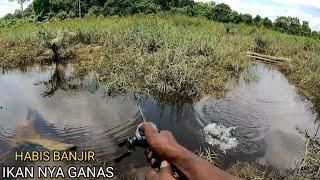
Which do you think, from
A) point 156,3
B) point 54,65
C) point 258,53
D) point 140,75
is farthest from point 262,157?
point 156,3

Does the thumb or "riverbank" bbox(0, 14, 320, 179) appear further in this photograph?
"riverbank" bbox(0, 14, 320, 179)

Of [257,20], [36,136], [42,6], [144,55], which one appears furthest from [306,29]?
[36,136]

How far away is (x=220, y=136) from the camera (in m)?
6.56

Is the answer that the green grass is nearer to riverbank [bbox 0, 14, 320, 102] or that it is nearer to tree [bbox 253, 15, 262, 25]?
riverbank [bbox 0, 14, 320, 102]

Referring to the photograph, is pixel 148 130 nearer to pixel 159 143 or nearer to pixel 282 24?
pixel 159 143

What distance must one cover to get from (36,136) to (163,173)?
5767 millimetres

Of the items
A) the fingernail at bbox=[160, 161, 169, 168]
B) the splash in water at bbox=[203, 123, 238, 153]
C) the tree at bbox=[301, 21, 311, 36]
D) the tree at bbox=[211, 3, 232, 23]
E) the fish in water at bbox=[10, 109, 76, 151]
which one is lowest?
the fish in water at bbox=[10, 109, 76, 151]

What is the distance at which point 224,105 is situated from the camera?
832cm

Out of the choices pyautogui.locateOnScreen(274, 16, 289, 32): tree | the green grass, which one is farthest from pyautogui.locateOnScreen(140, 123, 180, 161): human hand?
pyautogui.locateOnScreen(274, 16, 289, 32): tree

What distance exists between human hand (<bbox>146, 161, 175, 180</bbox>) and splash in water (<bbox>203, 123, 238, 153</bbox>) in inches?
206

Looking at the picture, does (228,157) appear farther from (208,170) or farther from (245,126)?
(208,170)

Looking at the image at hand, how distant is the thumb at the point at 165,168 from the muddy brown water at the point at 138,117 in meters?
4.49

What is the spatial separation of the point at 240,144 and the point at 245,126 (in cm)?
89

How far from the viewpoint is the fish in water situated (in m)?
5.87
